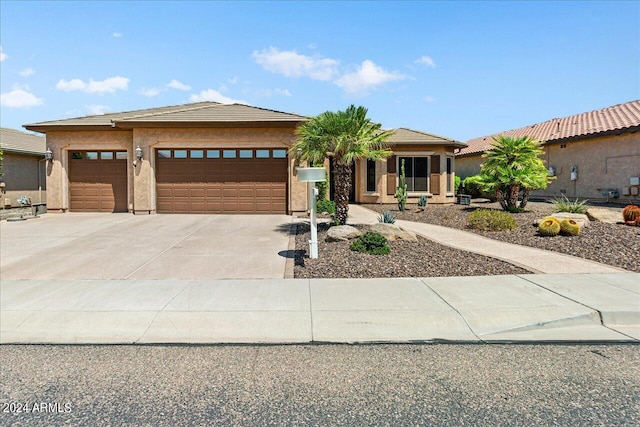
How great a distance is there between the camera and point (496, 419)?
3.14 meters

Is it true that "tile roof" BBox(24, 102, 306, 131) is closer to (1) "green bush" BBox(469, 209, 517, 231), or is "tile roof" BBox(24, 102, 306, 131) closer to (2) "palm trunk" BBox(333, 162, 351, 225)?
(2) "palm trunk" BBox(333, 162, 351, 225)

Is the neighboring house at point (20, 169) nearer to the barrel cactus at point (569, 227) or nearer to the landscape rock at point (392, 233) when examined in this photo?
the landscape rock at point (392, 233)

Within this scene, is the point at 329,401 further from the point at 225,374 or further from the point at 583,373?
the point at 583,373

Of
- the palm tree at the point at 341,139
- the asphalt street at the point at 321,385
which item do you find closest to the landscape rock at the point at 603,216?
the palm tree at the point at 341,139

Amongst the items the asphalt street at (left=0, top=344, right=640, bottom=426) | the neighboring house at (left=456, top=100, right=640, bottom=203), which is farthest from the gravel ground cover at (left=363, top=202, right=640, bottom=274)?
the neighboring house at (left=456, top=100, right=640, bottom=203)

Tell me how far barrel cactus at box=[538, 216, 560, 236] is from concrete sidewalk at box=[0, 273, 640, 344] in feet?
13.4

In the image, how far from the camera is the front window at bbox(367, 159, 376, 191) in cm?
2147

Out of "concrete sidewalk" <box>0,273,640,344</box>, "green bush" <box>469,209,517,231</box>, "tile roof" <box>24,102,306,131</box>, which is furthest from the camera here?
"tile roof" <box>24,102,306,131</box>

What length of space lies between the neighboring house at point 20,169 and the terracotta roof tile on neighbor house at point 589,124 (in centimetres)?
2368

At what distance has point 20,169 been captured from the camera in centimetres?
2127

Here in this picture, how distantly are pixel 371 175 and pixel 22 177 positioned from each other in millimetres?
18975

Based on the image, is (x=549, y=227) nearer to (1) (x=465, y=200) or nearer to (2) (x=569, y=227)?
(2) (x=569, y=227)

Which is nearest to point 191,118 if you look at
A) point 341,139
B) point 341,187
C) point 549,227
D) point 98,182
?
point 98,182

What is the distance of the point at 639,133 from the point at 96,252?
22284 millimetres
